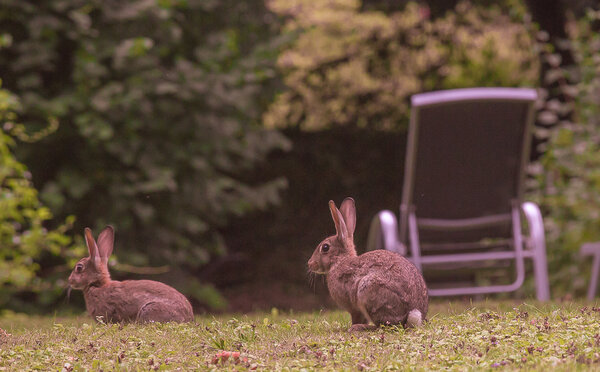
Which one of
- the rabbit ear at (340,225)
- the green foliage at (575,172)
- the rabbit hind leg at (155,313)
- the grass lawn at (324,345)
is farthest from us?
the green foliage at (575,172)

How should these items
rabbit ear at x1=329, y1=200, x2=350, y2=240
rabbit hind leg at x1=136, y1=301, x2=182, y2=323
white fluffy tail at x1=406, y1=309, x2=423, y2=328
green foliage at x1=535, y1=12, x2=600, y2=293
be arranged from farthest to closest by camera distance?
green foliage at x1=535, y1=12, x2=600, y2=293
rabbit hind leg at x1=136, y1=301, x2=182, y2=323
rabbit ear at x1=329, y1=200, x2=350, y2=240
white fluffy tail at x1=406, y1=309, x2=423, y2=328

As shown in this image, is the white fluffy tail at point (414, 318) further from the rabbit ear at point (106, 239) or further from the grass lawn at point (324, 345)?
the rabbit ear at point (106, 239)

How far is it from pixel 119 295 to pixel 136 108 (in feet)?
11.5

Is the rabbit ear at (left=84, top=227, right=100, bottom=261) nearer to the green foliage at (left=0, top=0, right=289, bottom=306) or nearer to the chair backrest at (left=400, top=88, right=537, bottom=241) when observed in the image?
the green foliage at (left=0, top=0, right=289, bottom=306)

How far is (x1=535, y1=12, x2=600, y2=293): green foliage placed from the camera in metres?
8.87

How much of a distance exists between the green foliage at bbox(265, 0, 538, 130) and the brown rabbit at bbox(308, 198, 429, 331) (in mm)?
8392

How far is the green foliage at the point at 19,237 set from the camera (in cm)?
725

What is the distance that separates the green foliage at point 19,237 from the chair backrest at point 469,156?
3186 millimetres

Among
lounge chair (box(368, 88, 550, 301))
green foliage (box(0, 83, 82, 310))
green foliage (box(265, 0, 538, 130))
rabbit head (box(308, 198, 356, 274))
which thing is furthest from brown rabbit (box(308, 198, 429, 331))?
green foliage (box(265, 0, 538, 130))

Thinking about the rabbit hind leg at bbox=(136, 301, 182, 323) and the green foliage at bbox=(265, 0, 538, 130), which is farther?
the green foliage at bbox=(265, 0, 538, 130)

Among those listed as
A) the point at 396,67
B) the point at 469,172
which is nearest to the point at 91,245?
the point at 469,172

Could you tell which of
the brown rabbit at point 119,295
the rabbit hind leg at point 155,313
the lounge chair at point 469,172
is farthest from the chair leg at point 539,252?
the rabbit hind leg at point 155,313

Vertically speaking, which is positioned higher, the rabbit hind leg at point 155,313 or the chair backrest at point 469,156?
the chair backrest at point 469,156

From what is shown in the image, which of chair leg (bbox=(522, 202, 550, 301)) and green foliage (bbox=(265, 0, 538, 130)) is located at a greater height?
green foliage (bbox=(265, 0, 538, 130))
